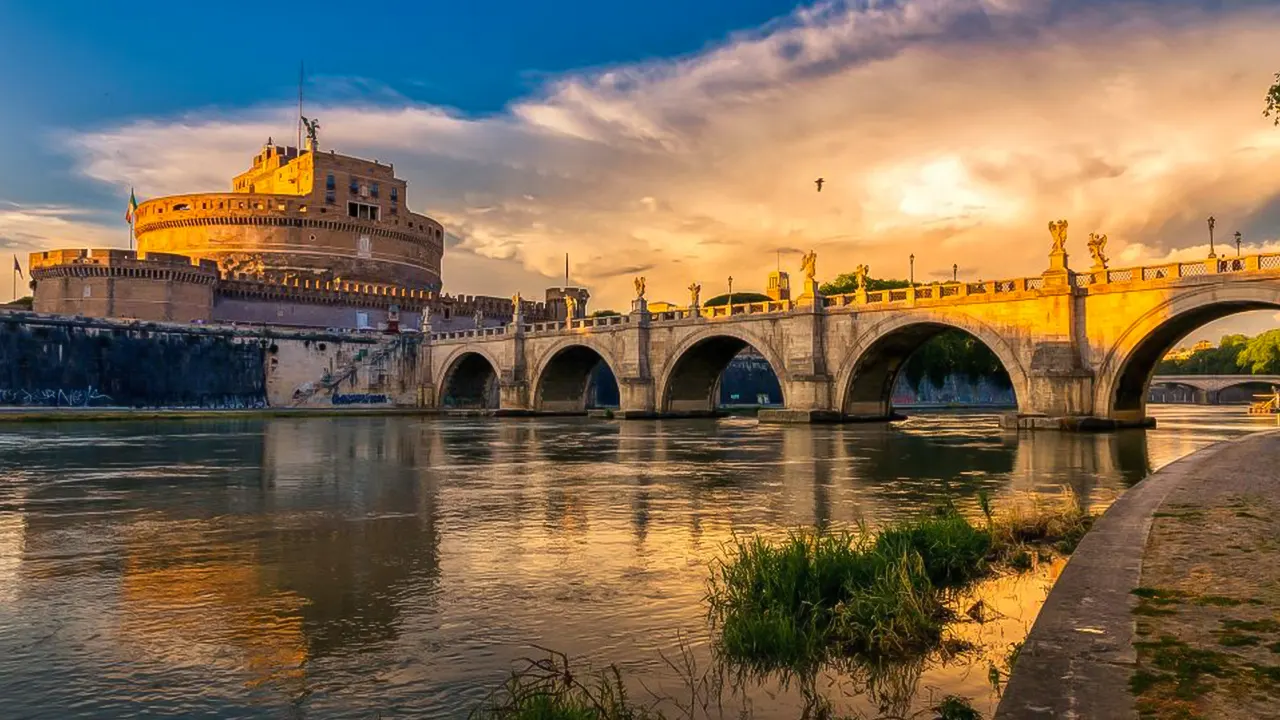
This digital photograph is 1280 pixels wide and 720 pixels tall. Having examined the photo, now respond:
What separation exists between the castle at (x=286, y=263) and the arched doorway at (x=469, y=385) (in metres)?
4.53

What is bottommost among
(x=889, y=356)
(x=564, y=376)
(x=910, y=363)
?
(x=564, y=376)

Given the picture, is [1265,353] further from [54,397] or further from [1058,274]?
[54,397]

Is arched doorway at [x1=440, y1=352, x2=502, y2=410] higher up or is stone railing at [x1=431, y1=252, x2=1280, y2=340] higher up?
stone railing at [x1=431, y1=252, x2=1280, y2=340]

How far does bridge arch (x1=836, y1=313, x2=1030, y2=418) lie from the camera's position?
129ft

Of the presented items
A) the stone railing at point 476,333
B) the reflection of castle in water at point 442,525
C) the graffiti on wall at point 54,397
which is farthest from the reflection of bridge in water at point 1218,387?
the graffiti on wall at point 54,397

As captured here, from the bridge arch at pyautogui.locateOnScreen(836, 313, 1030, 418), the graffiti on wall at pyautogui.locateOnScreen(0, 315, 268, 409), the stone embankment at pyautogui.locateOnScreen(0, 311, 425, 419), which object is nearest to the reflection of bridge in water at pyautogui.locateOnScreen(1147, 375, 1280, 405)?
the bridge arch at pyautogui.locateOnScreen(836, 313, 1030, 418)

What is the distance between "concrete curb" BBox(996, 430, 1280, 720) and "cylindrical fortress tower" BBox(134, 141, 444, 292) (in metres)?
79.0

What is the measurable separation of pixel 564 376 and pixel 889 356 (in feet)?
90.5

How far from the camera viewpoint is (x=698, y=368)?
57.3m

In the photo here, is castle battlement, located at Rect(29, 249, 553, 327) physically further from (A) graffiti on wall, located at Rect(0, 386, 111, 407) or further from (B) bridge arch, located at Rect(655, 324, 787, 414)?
(B) bridge arch, located at Rect(655, 324, 787, 414)

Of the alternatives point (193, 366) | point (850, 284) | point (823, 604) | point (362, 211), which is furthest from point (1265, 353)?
point (823, 604)

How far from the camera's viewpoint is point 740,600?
7.91 m

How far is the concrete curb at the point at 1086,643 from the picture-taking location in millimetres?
4367

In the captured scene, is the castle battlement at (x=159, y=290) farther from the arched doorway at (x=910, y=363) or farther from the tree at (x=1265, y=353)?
the tree at (x=1265, y=353)
